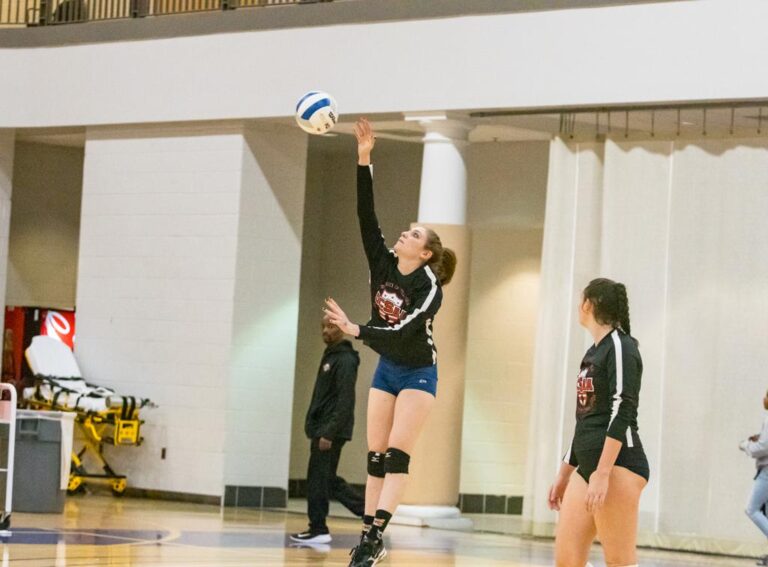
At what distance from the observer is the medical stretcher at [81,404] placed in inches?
688

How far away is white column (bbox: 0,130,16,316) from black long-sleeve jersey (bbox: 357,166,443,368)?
37.2 feet

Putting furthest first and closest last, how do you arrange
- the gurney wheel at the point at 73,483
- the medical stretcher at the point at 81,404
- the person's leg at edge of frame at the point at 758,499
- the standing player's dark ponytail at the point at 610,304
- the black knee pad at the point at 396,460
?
the gurney wheel at the point at 73,483, the medical stretcher at the point at 81,404, the person's leg at edge of frame at the point at 758,499, the black knee pad at the point at 396,460, the standing player's dark ponytail at the point at 610,304

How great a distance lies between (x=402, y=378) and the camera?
9.38 m

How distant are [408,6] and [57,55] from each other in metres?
5.07

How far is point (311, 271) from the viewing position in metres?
21.0

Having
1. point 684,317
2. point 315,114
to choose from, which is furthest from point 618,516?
point 684,317

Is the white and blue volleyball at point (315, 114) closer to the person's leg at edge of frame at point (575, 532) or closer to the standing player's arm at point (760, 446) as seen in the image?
the person's leg at edge of frame at point (575, 532)

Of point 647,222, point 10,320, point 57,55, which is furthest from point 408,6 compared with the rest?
point 10,320

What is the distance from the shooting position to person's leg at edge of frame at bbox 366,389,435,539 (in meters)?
9.25

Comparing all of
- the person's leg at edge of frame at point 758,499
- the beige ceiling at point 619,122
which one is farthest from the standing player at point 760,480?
the beige ceiling at point 619,122

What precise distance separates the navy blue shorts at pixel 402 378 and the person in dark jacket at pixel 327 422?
13.3ft

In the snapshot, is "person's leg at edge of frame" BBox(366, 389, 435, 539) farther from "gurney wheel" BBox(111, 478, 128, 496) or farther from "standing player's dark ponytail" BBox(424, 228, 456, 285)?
"gurney wheel" BBox(111, 478, 128, 496)

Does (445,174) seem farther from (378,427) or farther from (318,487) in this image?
(378,427)

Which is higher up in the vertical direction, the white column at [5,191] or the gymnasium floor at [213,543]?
the white column at [5,191]
